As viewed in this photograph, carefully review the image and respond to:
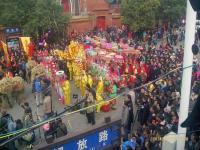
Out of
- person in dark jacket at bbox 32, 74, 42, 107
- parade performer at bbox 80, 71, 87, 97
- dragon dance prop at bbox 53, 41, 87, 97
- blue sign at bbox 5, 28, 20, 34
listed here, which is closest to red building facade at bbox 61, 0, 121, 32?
blue sign at bbox 5, 28, 20, 34

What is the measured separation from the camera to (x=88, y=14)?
111 feet

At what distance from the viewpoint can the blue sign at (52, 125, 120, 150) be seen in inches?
267

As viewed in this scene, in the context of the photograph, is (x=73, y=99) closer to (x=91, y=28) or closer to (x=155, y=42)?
(x=155, y=42)

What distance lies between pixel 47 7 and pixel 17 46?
4.13 meters

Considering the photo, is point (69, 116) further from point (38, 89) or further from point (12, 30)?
point (12, 30)

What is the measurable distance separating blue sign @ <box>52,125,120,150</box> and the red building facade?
87.5 ft

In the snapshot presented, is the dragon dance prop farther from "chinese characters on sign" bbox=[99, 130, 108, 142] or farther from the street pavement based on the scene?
"chinese characters on sign" bbox=[99, 130, 108, 142]

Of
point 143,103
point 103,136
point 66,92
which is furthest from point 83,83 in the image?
point 103,136

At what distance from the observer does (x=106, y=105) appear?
15023 millimetres

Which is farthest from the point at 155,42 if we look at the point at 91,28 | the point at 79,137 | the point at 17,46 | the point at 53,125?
the point at 79,137

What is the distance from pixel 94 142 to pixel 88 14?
27962 millimetres

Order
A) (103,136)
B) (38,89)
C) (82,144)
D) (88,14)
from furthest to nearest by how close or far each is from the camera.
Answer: (88,14), (38,89), (103,136), (82,144)

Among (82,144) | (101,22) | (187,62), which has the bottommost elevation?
(82,144)

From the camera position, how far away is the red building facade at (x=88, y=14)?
33.4 m
